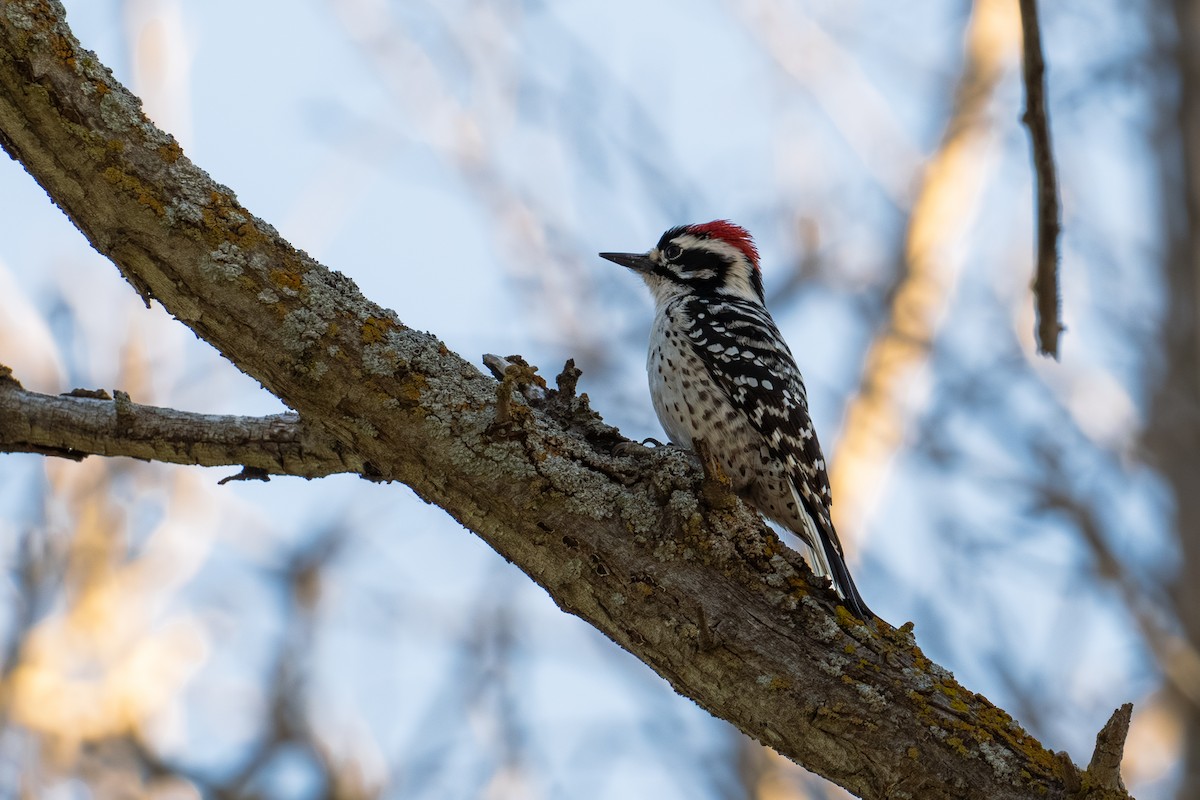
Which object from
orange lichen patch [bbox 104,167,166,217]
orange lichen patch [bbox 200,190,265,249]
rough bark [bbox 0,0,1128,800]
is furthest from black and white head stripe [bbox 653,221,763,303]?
orange lichen patch [bbox 104,167,166,217]

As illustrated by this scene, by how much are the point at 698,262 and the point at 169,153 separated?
3819mm

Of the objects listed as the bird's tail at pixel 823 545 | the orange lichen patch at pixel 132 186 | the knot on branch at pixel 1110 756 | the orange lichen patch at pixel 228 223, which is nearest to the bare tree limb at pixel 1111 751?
the knot on branch at pixel 1110 756

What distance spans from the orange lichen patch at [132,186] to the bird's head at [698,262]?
3.67 metres

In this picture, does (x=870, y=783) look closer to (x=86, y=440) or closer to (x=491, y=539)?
(x=491, y=539)

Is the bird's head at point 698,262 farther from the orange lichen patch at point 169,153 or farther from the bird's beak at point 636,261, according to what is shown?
the orange lichen patch at point 169,153

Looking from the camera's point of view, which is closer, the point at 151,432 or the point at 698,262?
the point at 151,432

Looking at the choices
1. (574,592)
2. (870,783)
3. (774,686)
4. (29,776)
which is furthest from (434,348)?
(29,776)

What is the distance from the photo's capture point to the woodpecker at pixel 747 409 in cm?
526

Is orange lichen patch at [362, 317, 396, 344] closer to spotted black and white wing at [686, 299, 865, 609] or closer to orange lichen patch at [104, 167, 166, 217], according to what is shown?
orange lichen patch at [104, 167, 166, 217]

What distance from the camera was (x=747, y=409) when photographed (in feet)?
17.5

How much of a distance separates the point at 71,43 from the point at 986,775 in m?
2.80

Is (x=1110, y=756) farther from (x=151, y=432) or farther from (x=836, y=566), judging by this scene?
(x=151, y=432)

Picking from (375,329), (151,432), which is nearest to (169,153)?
(375,329)

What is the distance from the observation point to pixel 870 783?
301cm
